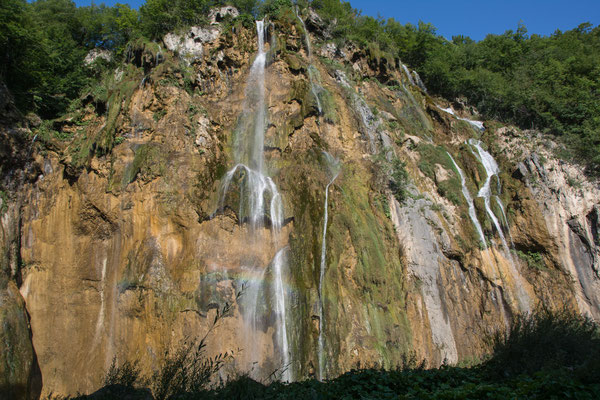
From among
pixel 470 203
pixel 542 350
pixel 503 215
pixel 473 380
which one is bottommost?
pixel 473 380

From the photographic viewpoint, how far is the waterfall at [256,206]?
12.5 m

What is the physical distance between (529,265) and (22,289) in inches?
805

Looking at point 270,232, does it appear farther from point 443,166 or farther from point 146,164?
point 443,166

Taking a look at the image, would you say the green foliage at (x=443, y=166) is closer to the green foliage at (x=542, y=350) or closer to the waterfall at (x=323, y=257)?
the waterfall at (x=323, y=257)

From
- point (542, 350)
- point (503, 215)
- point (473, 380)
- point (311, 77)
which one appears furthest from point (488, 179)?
point (473, 380)

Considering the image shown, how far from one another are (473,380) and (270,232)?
8.83 m

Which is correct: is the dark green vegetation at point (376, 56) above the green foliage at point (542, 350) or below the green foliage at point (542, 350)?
above

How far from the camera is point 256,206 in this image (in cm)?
1435

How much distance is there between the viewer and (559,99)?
2408 cm

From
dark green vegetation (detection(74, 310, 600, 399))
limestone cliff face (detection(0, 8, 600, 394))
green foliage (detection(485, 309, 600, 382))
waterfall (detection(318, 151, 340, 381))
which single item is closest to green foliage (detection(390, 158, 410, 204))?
limestone cliff face (detection(0, 8, 600, 394))

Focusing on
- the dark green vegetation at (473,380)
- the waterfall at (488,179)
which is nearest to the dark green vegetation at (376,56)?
the waterfall at (488,179)

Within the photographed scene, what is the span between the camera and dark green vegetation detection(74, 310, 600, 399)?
187 inches

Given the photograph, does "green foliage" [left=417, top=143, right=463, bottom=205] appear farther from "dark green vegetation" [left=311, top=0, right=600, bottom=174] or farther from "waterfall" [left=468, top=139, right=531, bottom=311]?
"dark green vegetation" [left=311, top=0, right=600, bottom=174]

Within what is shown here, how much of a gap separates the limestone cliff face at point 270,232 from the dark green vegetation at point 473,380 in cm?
410
